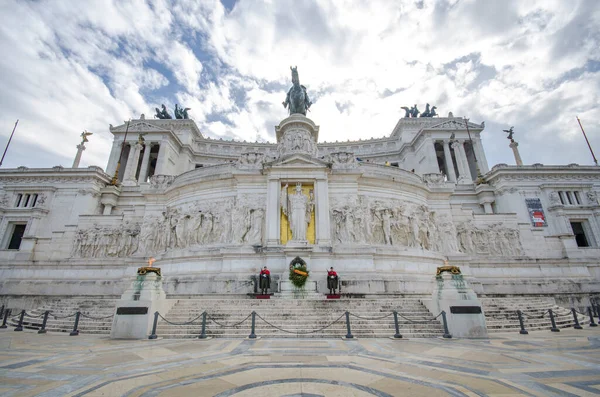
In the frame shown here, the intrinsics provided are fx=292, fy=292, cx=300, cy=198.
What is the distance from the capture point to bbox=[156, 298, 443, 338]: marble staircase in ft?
34.6

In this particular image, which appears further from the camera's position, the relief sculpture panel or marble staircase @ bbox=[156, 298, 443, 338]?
the relief sculpture panel

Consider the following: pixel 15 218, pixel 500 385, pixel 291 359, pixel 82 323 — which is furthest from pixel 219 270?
pixel 15 218

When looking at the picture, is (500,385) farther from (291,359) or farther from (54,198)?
(54,198)

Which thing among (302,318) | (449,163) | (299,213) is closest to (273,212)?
(299,213)

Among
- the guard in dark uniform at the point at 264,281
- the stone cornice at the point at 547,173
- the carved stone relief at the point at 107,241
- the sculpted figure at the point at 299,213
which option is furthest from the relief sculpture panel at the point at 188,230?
the stone cornice at the point at 547,173

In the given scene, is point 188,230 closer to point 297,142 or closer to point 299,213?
point 299,213

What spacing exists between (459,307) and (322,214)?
9.91m

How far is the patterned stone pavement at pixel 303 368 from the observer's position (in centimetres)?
477

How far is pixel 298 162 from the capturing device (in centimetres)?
2027

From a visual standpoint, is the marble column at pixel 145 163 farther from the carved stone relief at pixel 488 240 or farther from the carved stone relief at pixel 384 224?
the carved stone relief at pixel 488 240

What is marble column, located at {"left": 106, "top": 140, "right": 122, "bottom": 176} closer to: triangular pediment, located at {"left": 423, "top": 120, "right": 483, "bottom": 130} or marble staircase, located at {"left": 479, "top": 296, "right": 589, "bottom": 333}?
marble staircase, located at {"left": 479, "top": 296, "right": 589, "bottom": 333}

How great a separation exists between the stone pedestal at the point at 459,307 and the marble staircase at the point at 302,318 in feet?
2.24

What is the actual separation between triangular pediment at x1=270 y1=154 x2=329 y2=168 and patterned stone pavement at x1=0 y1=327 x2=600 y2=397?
12.7 meters

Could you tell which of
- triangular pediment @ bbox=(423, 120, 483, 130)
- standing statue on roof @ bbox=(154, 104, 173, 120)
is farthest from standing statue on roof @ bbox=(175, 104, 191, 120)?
triangular pediment @ bbox=(423, 120, 483, 130)
